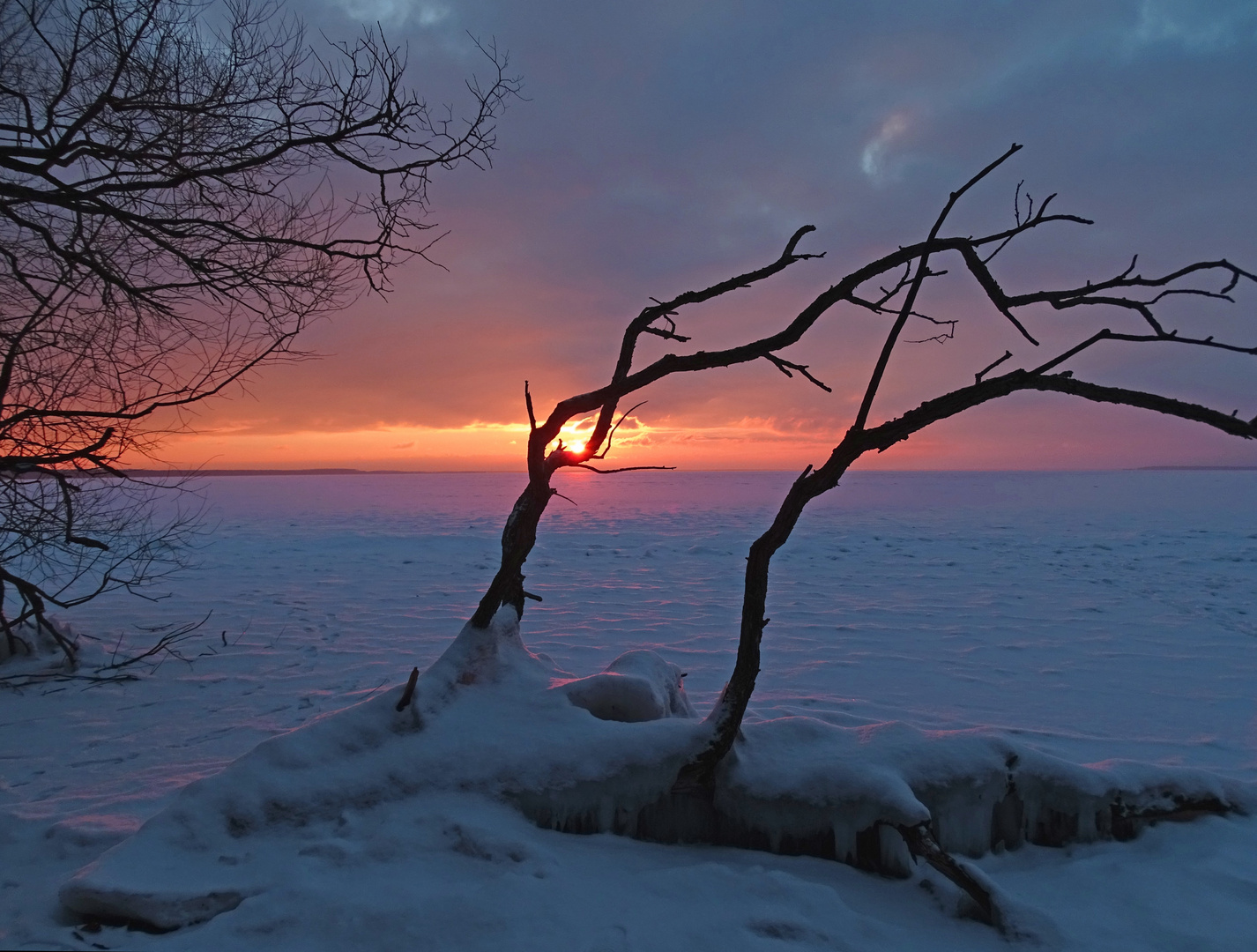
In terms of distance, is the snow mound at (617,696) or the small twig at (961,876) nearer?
the small twig at (961,876)

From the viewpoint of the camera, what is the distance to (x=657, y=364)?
3930 mm

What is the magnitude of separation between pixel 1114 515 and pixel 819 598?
64.9 ft

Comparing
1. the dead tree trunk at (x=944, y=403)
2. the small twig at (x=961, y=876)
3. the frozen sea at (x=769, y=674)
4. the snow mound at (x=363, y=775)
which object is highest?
the dead tree trunk at (x=944, y=403)

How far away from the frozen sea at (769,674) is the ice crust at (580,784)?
17 centimetres

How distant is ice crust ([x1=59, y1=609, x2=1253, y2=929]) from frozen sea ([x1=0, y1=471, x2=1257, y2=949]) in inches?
6.6

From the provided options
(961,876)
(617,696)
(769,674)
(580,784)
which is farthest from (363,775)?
(769,674)

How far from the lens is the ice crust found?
2.99m

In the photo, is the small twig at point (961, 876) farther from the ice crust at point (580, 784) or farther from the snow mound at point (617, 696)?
the snow mound at point (617, 696)

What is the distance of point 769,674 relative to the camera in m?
7.46

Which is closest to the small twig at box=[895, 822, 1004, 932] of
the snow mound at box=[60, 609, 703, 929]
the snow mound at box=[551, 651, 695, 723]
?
the snow mound at box=[60, 609, 703, 929]

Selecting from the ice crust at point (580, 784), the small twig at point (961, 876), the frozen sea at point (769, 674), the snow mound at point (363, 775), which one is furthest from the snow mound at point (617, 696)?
the small twig at point (961, 876)

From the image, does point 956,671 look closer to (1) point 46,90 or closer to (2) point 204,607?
(1) point 46,90

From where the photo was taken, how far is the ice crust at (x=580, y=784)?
299 centimetres

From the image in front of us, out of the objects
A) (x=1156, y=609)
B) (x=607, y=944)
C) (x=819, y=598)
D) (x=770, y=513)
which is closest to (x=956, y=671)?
(x=819, y=598)
